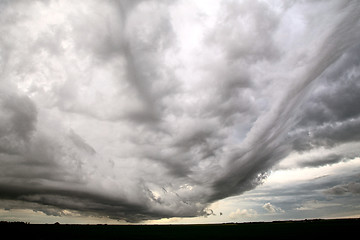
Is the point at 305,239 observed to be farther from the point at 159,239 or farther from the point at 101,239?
the point at 101,239

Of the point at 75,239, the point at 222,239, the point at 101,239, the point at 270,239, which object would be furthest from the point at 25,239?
the point at 270,239

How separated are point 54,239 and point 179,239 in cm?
5747

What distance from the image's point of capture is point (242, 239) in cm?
9994

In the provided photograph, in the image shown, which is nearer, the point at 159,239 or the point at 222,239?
the point at 222,239

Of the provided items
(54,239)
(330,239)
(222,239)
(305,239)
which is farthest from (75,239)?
(330,239)

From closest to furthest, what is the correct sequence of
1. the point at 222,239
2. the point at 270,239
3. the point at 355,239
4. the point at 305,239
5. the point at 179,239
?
the point at 355,239, the point at 305,239, the point at 270,239, the point at 222,239, the point at 179,239

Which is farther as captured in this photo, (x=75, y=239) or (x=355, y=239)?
(x=75, y=239)

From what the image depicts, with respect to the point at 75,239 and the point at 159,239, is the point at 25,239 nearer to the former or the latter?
the point at 75,239

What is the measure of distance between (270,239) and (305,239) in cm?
1358

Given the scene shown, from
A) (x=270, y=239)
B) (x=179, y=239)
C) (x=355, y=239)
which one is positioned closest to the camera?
(x=355, y=239)

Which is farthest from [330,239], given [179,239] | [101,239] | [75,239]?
[75,239]

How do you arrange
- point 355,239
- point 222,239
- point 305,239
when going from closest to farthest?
point 355,239 → point 305,239 → point 222,239

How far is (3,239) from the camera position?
89938 mm

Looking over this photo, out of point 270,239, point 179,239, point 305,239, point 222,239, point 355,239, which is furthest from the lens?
point 179,239
